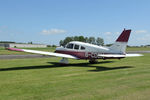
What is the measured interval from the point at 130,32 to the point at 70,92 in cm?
1062

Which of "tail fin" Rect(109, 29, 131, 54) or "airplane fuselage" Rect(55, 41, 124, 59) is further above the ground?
"tail fin" Rect(109, 29, 131, 54)

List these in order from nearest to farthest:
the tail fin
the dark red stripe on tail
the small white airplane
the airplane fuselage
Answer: the dark red stripe on tail < the tail fin < the small white airplane < the airplane fuselage

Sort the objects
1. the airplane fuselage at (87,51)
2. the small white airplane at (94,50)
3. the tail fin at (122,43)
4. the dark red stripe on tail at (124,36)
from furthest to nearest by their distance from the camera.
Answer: the airplane fuselage at (87,51), the small white airplane at (94,50), the tail fin at (122,43), the dark red stripe on tail at (124,36)

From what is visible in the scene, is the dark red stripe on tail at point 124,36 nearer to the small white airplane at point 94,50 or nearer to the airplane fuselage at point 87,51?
the small white airplane at point 94,50

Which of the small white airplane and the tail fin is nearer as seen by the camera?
the tail fin

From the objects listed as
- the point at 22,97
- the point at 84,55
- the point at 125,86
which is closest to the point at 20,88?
the point at 22,97

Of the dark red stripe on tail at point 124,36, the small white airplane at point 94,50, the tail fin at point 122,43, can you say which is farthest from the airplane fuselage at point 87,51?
the dark red stripe on tail at point 124,36

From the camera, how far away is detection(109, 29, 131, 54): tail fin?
48.8 feet

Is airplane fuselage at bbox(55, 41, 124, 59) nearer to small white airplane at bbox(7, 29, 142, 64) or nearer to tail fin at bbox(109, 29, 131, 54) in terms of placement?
small white airplane at bbox(7, 29, 142, 64)

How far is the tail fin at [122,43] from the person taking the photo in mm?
14859

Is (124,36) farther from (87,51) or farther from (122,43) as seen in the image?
(87,51)

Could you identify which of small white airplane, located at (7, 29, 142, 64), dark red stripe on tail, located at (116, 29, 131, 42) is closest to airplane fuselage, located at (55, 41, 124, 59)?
small white airplane, located at (7, 29, 142, 64)

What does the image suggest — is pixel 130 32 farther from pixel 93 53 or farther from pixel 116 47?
pixel 93 53

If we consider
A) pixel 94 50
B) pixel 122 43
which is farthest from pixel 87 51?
pixel 122 43
